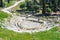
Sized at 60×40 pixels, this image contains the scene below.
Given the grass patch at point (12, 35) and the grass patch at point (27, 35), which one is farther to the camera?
the grass patch at point (27, 35)

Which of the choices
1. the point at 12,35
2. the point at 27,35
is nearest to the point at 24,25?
the point at 27,35

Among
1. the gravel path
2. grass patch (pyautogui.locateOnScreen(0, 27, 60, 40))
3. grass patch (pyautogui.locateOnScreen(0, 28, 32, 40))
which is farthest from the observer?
the gravel path

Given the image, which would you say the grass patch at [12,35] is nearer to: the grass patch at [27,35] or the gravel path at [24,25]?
the grass patch at [27,35]

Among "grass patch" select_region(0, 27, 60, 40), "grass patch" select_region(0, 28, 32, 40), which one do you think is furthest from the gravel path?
"grass patch" select_region(0, 28, 32, 40)

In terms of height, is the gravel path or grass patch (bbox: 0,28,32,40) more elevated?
grass patch (bbox: 0,28,32,40)

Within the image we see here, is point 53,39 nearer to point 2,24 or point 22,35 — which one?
point 22,35

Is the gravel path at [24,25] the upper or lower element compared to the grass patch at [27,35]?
lower

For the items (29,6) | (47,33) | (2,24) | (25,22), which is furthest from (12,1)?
(47,33)

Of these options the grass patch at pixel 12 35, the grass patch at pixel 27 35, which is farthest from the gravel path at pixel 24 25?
the grass patch at pixel 12 35

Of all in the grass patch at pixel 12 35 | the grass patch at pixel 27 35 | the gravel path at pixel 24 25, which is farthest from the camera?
the gravel path at pixel 24 25

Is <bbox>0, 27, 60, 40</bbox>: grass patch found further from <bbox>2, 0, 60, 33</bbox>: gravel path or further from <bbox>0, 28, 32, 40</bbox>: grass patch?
<bbox>2, 0, 60, 33</bbox>: gravel path

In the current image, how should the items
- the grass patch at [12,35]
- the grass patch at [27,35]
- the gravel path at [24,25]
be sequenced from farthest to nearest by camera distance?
the gravel path at [24,25], the grass patch at [27,35], the grass patch at [12,35]
